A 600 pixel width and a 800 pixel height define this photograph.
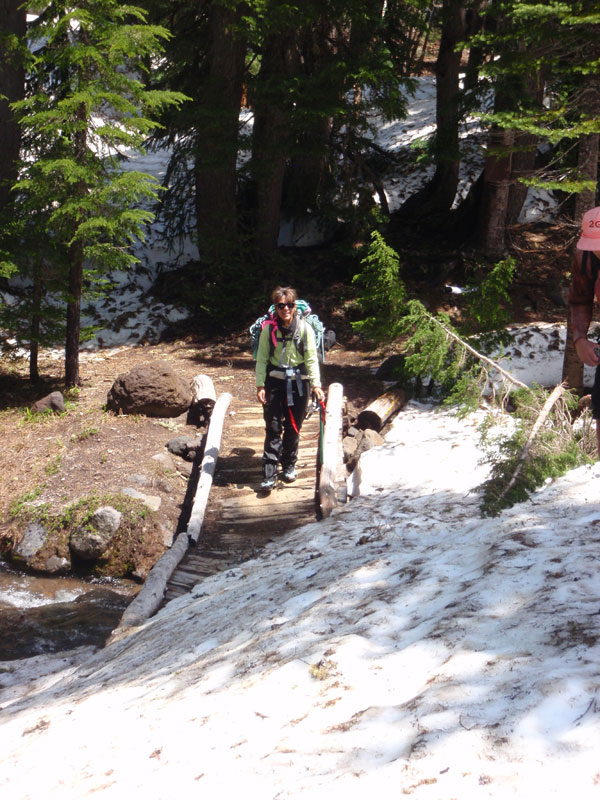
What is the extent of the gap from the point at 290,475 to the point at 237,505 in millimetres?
723

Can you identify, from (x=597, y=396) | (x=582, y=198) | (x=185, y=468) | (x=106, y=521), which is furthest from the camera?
(x=185, y=468)

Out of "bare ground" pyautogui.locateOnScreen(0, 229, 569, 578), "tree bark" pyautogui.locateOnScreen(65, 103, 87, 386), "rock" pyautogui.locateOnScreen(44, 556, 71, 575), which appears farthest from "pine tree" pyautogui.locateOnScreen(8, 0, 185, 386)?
"rock" pyautogui.locateOnScreen(44, 556, 71, 575)

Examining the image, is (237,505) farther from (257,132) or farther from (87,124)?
(257,132)

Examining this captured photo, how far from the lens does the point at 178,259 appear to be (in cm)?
1780

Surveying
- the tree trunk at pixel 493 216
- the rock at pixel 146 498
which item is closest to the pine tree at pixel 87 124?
the rock at pixel 146 498

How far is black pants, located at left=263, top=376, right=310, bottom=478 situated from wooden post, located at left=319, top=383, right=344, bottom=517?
0.44 metres

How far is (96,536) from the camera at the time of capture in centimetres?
766

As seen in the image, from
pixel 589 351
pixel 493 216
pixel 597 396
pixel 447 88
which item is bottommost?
pixel 597 396

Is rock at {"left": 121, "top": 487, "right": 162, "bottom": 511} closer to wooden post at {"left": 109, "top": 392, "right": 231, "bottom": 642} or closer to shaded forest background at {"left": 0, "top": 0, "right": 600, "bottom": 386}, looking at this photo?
wooden post at {"left": 109, "top": 392, "right": 231, "bottom": 642}

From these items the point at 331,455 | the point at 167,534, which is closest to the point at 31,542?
the point at 167,534

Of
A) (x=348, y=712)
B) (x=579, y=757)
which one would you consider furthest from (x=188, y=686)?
(x=579, y=757)

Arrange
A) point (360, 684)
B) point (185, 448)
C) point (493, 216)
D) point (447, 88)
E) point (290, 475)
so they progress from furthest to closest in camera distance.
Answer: point (447, 88), point (493, 216), point (185, 448), point (290, 475), point (360, 684)

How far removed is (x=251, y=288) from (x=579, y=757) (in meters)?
14.3

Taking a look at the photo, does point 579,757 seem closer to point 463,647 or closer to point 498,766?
point 498,766
